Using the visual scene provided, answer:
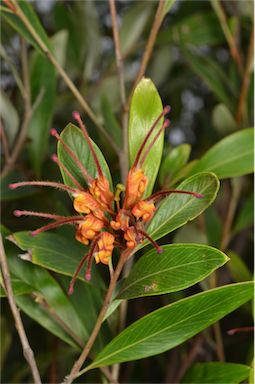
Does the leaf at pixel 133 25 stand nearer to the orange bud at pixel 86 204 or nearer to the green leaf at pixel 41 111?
the green leaf at pixel 41 111

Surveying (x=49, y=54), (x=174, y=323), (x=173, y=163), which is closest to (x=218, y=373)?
(x=174, y=323)

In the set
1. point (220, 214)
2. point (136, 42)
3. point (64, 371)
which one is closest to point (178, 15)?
point (136, 42)

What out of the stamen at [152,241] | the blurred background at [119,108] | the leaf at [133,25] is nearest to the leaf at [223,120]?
the blurred background at [119,108]

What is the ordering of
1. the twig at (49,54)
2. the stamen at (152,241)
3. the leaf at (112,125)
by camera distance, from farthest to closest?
1. the leaf at (112,125)
2. the twig at (49,54)
3. the stamen at (152,241)

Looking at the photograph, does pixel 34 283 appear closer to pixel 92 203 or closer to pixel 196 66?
pixel 92 203

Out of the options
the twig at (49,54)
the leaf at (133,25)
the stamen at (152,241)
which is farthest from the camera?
the leaf at (133,25)

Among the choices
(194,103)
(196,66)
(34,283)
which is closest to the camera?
(34,283)
